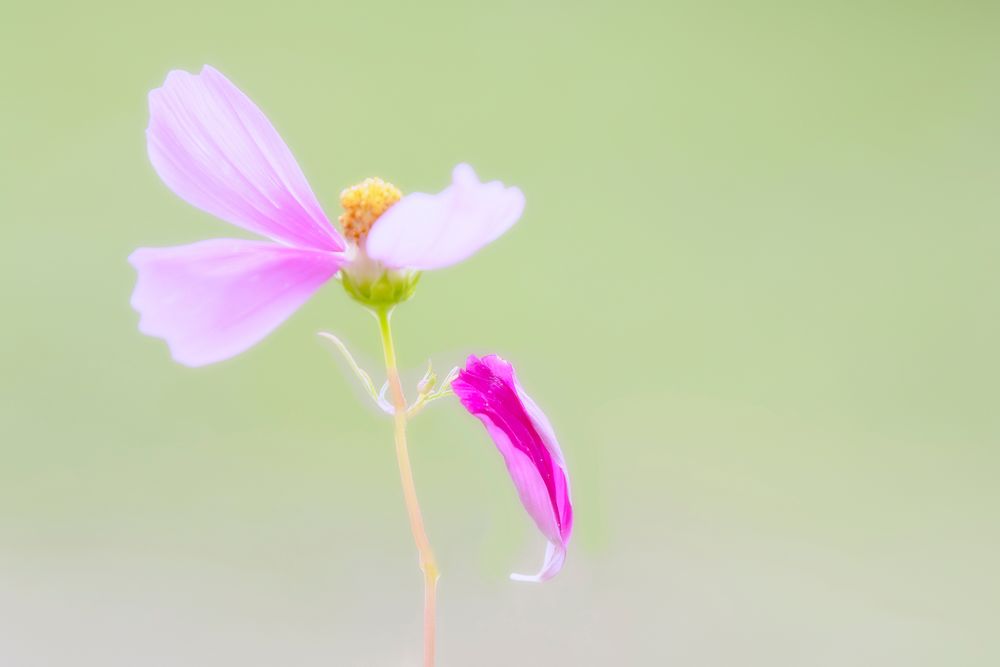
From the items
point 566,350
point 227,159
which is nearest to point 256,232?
point 227,159

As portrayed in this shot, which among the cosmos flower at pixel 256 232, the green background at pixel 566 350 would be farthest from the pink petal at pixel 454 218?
the green background at pixel 566 350

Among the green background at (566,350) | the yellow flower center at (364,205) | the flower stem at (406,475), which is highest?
the green background at (566,350)

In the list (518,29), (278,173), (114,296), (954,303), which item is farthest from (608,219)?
(278,173)

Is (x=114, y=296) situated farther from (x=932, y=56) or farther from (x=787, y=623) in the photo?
(x=932, y=56)

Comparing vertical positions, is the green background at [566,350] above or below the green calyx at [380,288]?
above

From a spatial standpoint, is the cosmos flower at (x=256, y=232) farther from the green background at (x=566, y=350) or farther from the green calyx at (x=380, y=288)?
the green background at (x=566, y=350)

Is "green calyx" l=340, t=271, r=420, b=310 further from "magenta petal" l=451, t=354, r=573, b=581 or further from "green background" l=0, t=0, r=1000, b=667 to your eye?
"green background" l=0, t=0, r=1000, b=667

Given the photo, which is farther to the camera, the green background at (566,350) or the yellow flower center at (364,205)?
the green background at (566,350)

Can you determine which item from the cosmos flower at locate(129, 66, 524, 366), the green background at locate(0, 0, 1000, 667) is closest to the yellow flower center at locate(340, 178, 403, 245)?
the cosmos flower at locate(129, 66, 524, 366)
